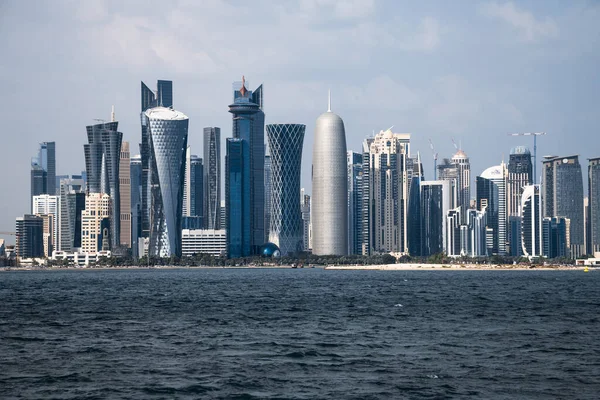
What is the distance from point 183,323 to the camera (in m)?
96.4

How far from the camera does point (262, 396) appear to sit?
174 feet

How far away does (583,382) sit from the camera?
5722 cm

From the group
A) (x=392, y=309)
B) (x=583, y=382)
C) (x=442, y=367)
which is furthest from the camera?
(x=392, y=309)

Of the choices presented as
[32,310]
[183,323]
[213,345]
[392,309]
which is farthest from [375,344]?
[32,310]

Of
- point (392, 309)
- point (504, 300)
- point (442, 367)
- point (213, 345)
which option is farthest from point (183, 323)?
point (504, 300)

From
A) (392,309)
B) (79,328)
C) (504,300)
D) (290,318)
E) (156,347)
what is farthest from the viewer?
(504,300)

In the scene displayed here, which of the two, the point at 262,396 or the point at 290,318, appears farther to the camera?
the point at 290,318

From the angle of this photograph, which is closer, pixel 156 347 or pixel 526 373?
pixel 526 373

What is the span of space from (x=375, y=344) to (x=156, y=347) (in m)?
17.2

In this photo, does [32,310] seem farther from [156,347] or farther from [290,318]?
[156,347]

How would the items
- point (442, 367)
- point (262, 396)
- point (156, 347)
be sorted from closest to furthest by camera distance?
→ point (262, 396) → point (442, 367) → point (156, 347)

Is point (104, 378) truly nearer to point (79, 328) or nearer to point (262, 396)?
point (262, 396)

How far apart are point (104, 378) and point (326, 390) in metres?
14.4

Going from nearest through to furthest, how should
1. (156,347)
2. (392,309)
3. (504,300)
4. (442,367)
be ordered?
(442,367) → (156,347) → (392,309) → (504,300)
